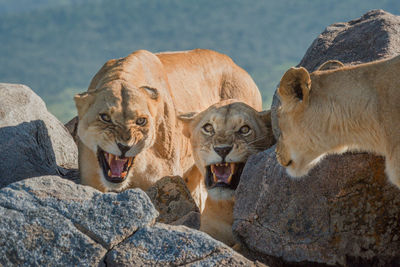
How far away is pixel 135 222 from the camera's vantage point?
4203 millimetres

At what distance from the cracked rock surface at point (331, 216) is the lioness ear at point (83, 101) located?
1.98m

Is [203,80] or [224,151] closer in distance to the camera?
[224,151]

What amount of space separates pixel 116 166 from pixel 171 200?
0.61 m

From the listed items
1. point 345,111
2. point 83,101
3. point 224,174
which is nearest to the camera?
point 345,111

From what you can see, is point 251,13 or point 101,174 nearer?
point 101,174

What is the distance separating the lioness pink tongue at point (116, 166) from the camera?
630cm

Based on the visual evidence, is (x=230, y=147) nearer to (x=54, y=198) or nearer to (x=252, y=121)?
(x=252, y=121)

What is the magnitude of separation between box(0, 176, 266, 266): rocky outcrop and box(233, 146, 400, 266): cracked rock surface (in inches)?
40.7

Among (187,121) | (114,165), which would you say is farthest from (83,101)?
(187,121)

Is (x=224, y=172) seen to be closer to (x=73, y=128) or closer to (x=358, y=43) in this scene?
(x=358, y=43)

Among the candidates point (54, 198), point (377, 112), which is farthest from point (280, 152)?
point (54, 198)

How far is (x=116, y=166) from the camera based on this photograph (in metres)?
6.33

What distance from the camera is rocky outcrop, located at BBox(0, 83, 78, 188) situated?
21.9 ft

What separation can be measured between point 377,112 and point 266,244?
4.56ft
